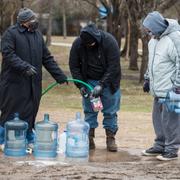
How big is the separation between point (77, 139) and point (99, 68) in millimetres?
1104

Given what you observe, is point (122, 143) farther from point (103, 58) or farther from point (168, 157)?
point (103, 58)

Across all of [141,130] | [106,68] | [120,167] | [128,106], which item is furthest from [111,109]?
[128,106]

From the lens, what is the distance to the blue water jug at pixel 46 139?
8.45m

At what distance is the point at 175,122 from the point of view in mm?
8398

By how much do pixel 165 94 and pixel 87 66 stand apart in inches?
51.4

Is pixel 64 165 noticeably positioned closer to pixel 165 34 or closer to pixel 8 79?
pixel 8 79

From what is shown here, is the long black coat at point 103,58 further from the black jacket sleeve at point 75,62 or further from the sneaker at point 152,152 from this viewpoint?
the sneaker at point 152,152

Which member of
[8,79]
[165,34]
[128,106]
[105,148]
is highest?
[165,34]

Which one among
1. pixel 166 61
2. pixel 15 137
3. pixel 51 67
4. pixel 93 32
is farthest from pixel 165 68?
pixel 15 137

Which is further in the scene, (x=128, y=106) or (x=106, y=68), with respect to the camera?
(x=128, y=106)

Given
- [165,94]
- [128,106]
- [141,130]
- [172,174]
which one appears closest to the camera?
[172,174]

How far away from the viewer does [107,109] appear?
890 cm

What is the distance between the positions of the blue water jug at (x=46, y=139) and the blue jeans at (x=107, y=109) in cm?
72

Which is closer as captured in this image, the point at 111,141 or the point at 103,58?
the point at 103,58
